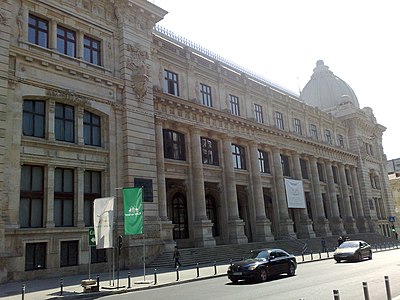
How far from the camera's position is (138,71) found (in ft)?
96.4

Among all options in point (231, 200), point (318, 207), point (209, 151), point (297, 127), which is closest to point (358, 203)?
point (318, 207)

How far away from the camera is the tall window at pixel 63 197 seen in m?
23.6

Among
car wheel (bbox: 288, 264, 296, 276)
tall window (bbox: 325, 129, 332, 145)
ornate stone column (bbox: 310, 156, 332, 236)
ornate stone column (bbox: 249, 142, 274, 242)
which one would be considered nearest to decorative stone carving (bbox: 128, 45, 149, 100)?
ornate stone column (bbox: 249, 142, 274, 242)

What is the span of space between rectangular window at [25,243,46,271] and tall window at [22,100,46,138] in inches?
259

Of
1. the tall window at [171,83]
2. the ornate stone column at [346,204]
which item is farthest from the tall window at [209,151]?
the ornate stone column at [346,204]

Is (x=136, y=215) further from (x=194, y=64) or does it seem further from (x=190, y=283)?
(x=194, y=64)

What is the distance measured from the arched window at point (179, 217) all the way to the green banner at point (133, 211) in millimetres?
15737

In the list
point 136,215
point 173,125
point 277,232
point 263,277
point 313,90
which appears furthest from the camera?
point 313,90

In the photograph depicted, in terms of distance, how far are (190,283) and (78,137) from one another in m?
12.6

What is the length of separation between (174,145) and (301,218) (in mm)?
21222

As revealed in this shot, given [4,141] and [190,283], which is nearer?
[190,283]

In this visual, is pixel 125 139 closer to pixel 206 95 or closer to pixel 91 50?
pixel 91 50

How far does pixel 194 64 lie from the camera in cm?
3706

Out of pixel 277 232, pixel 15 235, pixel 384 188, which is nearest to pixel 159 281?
pixel 15 235
